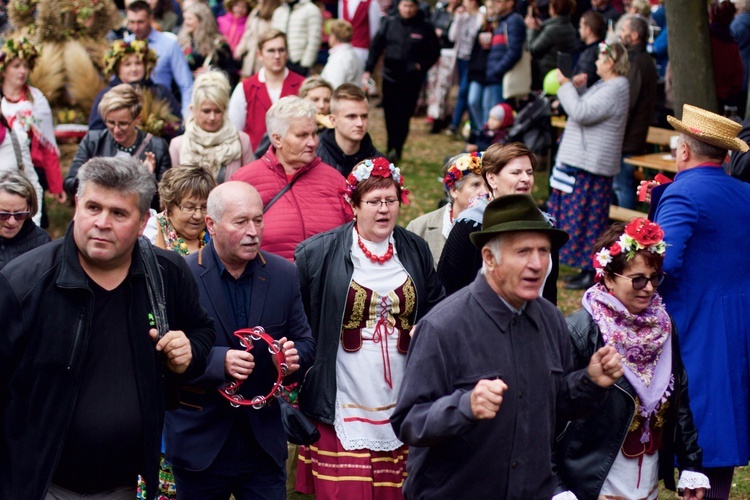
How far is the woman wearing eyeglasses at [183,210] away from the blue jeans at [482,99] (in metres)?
8.77

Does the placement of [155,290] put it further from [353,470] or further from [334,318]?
[353,470]

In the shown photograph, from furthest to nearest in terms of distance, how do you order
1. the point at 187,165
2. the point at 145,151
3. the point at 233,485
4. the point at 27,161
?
the point at 27,161 < the point at 145,151 < the point at 187,165 < the point at 233,485

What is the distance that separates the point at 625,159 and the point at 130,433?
26.1 feet

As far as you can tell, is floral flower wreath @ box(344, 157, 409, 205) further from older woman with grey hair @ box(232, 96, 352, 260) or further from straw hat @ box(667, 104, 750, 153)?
straw hat @ box(667, 104, 750, 153)

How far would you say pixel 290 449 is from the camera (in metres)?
6.41

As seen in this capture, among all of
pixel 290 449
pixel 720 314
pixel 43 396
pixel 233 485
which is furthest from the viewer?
pixel 290 449

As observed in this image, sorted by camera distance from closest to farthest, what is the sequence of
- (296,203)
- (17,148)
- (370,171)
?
(370,171) < (296,203) < (17,148)

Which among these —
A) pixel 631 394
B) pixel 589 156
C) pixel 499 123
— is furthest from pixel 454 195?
pixel 499 123

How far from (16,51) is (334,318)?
5754mm

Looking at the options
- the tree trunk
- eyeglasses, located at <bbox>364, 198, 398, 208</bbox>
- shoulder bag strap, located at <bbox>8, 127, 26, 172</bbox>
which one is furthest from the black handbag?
shoulder bag strap, located at <bbox>8, 127, 26, 172</bbox>

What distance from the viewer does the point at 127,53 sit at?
9344 millimetres

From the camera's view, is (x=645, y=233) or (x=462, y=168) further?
(x=462, y=168)

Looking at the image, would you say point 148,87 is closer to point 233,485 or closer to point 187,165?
point 187,165

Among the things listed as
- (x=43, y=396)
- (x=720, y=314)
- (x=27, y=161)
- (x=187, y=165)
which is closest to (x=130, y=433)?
(x=43, y=396)
